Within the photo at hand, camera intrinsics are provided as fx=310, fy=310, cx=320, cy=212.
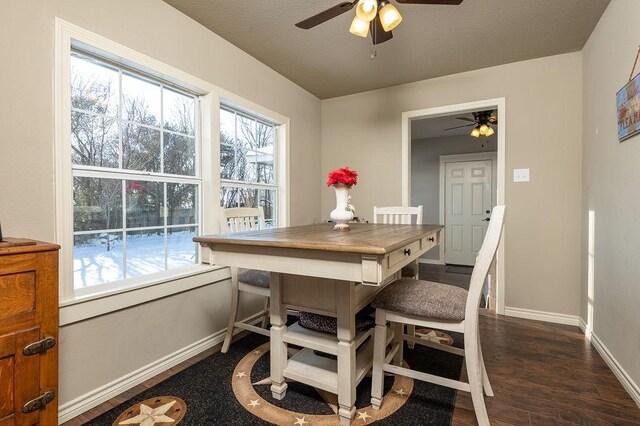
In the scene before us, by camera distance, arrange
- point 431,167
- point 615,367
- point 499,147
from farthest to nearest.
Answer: point 431,167
point 499,147
point 615,367

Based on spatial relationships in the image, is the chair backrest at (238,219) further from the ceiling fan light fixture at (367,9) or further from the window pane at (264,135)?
the ceiling fan light fixture at (367,9)

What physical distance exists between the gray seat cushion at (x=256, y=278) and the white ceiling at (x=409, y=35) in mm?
1881

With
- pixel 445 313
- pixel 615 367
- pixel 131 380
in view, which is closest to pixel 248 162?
pixel 131 380

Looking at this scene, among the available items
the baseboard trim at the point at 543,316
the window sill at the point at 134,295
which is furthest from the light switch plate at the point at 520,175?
the window sill at the point at 134,295

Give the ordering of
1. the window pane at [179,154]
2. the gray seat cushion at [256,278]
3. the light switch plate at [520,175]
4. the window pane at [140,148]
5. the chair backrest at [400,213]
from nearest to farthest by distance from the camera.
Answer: the window pane at [140,148] → the gray seat cushion at [256,278] → the window pane at [179,154] → the chair backrest at [400,213] → the light switch plate at [520,175]

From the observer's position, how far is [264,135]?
127 inches

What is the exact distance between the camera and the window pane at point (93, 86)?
1.74 meters

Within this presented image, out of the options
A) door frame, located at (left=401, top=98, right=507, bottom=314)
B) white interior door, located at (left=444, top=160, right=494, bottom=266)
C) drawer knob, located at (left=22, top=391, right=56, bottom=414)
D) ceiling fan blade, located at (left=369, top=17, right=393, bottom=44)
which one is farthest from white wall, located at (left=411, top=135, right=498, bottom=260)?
drawer knob, located at (left=22, top=391, right=56, bottom=414)

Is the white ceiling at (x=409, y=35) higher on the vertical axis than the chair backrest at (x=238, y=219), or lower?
higher

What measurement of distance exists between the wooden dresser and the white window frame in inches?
17.3

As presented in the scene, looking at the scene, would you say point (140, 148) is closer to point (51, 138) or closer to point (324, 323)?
point (51, 138)

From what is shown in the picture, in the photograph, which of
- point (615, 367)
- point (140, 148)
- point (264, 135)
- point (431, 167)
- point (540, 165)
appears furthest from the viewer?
point (431, 167)

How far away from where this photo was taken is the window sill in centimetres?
159

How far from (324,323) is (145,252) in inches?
51.3
